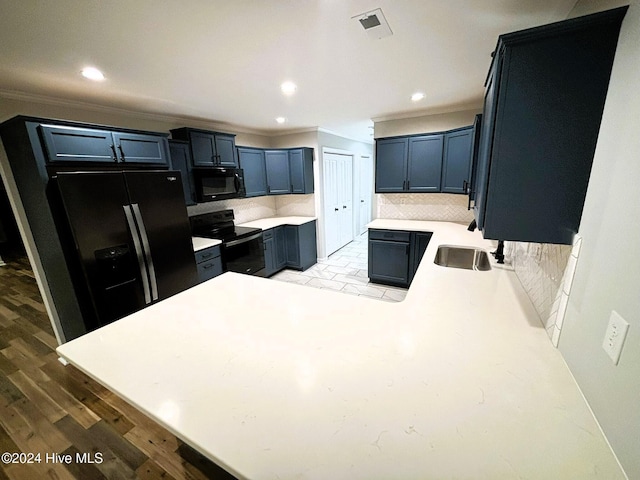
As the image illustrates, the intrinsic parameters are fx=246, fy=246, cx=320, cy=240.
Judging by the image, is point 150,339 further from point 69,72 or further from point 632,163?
point 69,72

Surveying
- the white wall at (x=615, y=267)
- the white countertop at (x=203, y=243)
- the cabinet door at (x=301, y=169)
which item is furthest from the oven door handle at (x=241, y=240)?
the white wall at (x=615, y=267)

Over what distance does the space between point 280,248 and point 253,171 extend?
4.46ft

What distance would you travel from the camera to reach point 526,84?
3.03 feet

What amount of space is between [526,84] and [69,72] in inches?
112

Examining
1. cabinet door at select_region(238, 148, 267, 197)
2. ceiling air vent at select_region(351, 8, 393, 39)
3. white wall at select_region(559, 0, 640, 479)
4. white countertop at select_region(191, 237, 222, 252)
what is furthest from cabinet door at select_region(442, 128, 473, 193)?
white countertop at select_region(191, 237, 222, 252)

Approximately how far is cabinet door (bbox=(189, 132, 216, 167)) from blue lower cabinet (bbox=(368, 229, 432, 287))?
2.41 m

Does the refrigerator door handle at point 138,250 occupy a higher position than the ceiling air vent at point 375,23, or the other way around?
the ceiling air vent at point 375,23

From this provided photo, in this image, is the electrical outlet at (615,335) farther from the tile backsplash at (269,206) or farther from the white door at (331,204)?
the white door at (331,204)

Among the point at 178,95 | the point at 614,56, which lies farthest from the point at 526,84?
the point at 178,95

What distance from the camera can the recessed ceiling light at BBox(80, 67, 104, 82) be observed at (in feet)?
5.86

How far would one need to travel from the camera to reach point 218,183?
3363 millimetres

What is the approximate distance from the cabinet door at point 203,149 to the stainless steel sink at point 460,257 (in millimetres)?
3021

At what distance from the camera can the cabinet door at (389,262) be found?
3.42 m

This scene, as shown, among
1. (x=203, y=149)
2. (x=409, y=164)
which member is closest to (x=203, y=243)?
(x=203, y=149)
